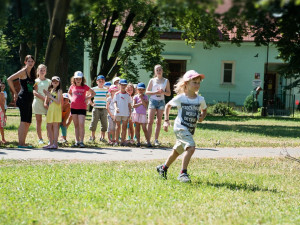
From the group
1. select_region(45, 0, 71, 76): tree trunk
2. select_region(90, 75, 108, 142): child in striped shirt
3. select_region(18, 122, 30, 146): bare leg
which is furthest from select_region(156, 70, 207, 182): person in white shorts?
select_region(90, 75, 108, 142): child in striped shirt

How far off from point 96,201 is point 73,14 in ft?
10.2

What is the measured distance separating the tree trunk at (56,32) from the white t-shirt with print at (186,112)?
148 inches

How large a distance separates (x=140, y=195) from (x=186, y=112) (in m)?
1.55

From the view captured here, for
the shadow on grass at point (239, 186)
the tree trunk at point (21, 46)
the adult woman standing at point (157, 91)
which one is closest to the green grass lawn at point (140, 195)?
the shadow on grass at point (239, 186)

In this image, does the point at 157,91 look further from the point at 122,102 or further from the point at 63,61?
the point at 63,61

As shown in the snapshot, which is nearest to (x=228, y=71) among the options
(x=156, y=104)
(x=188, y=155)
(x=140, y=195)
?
(x=188, y=155)

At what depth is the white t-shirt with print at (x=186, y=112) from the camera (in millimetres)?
6211

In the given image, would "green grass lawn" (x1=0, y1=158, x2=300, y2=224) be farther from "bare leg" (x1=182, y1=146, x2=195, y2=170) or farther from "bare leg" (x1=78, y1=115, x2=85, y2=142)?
"bare leg" (x1=78, y1=115, x2=85, y2=142)

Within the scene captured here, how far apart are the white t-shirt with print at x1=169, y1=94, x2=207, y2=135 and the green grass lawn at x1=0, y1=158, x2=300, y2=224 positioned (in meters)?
0.76

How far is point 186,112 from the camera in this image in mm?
6230

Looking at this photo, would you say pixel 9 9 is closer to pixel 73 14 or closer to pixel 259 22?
pixel 73 14

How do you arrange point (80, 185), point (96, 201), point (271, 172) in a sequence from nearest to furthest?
point (96, 201) → point (80, 185) → point (271, 172)

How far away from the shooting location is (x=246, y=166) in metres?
8.09

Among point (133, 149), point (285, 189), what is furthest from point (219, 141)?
point (285, 189)
